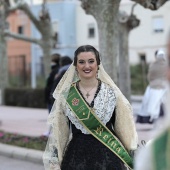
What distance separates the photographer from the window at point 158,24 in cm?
3778

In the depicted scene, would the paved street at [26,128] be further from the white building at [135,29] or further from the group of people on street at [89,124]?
the white building at [135,29]

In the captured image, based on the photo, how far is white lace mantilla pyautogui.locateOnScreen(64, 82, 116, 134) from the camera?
4218 mm

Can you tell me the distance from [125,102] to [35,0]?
37441mm

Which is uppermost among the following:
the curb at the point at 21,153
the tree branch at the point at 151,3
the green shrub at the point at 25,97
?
the tree branch at the point at 151,3

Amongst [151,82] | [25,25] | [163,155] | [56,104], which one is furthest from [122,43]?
[25,25]

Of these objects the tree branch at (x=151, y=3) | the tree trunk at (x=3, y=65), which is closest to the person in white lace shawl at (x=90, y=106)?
the tree branch at (x=151, y=3)

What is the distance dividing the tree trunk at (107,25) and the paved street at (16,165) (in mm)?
2226

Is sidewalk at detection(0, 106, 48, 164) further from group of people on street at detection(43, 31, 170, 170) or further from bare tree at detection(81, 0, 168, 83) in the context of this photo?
group of people on street at detection(43, 31, 170, 170)

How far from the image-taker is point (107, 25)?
10.3 meters

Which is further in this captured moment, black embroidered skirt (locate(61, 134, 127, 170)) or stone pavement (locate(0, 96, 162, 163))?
stone pavement (locate(0, 96, 162, 163))

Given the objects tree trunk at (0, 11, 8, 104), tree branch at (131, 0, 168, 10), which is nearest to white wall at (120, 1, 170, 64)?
tree trunk at (0, 11, 8, 104)

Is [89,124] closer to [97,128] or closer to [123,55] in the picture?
[97,128]

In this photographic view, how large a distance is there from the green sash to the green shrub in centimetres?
1659

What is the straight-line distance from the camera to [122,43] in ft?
54.5
